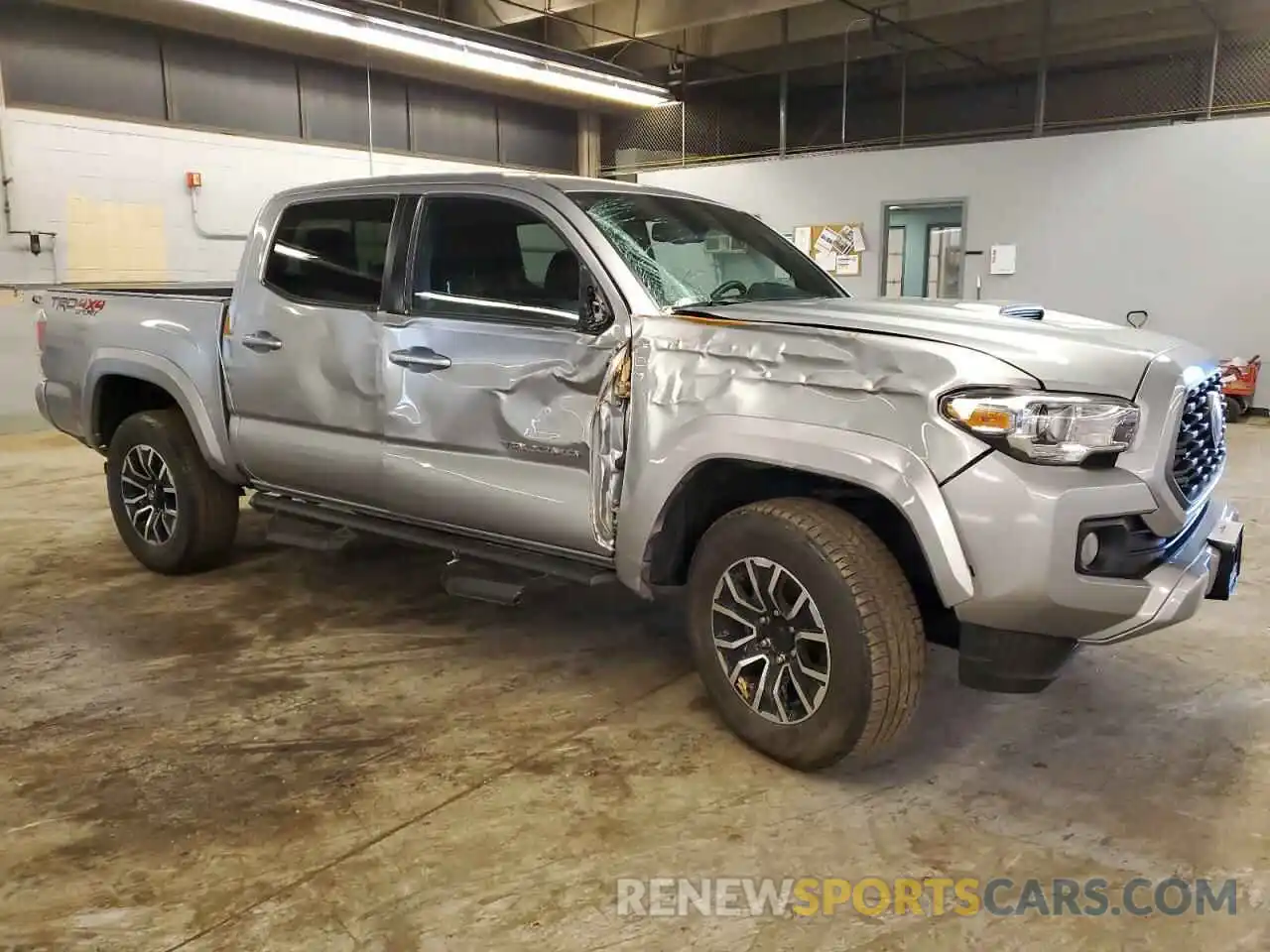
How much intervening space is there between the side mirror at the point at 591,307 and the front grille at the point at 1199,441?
5.21 ft

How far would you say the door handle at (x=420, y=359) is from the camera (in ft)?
11.0

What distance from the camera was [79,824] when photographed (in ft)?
8.24

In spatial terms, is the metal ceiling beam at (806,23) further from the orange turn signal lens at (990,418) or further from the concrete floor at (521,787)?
the orange turn signal lens at (990,418)

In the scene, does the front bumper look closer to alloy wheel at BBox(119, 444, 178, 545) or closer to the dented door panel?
the dented door panel

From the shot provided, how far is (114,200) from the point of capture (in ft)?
31.2

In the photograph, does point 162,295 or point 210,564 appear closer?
point 162,295

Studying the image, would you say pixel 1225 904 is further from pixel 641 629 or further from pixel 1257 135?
pixel 1257 135

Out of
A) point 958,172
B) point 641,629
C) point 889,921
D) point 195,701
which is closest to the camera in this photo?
point 889,921

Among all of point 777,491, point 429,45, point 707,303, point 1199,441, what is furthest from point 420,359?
point 429,45

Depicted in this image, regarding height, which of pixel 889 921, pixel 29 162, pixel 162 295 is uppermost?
pixel 29 162

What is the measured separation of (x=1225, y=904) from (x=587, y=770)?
1.58 metres

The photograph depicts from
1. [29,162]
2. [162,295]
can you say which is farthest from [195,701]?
[29,162]

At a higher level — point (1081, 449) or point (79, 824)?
point (1081, 449)

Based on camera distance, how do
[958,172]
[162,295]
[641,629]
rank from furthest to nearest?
[958,172]
[162,295]
[641,629]
